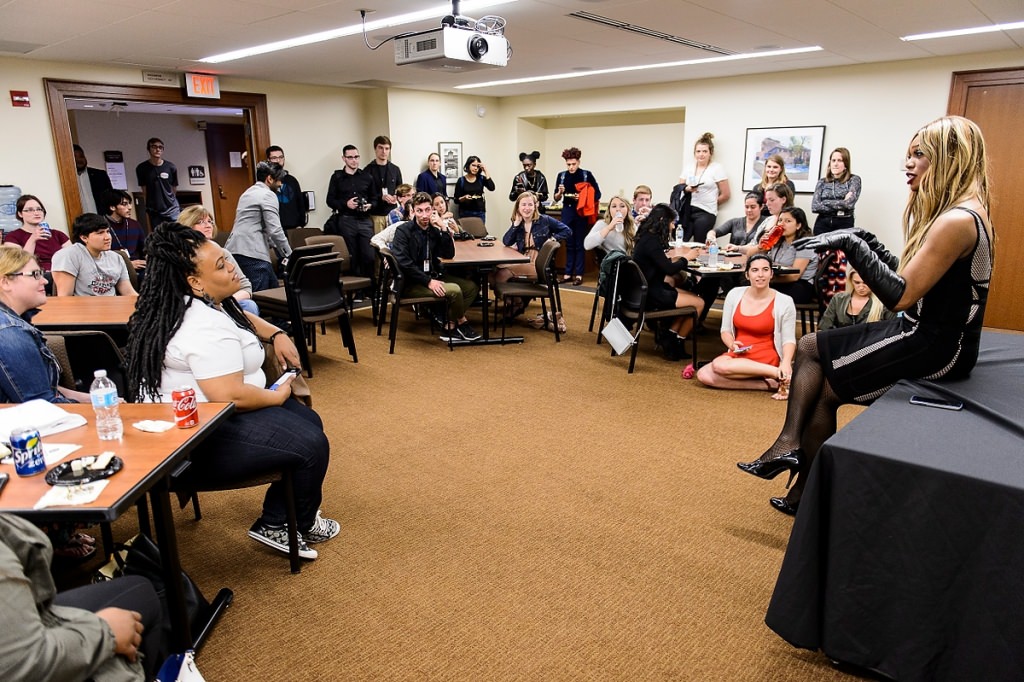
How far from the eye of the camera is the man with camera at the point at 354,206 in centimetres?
810

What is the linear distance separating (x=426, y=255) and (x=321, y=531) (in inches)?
129

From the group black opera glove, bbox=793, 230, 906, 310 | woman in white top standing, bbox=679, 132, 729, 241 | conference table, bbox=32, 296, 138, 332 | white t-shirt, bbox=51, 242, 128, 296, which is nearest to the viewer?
black opera glove, bbox=793, 230, 906, 310

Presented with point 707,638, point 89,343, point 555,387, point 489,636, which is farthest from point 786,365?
point 89,343

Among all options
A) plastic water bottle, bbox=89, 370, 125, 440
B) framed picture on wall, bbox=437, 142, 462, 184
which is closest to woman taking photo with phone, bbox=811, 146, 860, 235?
framed picture on wall, bbox=437, 142, 462, 184

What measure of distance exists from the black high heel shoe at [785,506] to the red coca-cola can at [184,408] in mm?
2405

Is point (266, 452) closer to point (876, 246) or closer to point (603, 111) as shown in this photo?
point (876, 246)

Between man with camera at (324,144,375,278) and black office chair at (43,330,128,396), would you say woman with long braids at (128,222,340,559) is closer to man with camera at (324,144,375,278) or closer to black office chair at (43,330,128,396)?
black office chair at (43,330,128,396)

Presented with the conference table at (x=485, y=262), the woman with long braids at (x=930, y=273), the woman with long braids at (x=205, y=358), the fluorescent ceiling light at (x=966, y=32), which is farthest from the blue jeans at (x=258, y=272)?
the fluorescent ceiling light at (x=966, y=32)

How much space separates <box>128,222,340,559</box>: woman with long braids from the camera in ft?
7.37

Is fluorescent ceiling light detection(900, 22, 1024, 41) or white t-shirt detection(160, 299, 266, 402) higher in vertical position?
fluorescent ceiling light detection(900, 22, 1024, 41)

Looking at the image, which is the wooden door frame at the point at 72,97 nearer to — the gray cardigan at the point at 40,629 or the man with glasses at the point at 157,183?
the man with glasses at the point at 157,183

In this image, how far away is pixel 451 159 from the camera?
988cm

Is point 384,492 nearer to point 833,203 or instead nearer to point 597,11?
point 597,11

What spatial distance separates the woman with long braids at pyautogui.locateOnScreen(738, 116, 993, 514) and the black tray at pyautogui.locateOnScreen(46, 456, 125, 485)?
2.16 metres
